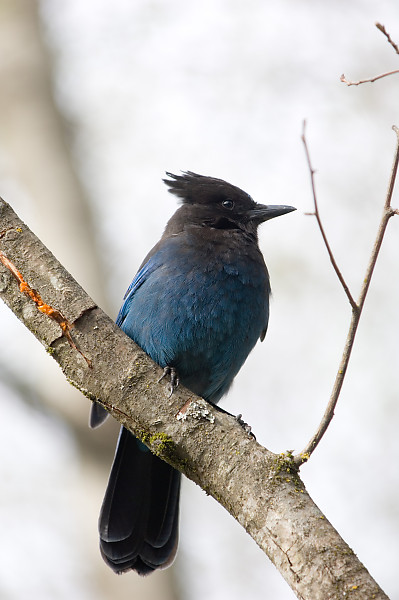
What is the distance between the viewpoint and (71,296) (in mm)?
3074

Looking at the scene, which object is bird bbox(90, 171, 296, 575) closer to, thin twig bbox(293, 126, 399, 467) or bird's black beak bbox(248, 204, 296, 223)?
bird's black beak bbox(248, 204, 296, 223)

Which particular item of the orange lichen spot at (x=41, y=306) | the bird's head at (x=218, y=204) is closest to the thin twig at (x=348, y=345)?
the orange lichen spot at (x=41, y=306)

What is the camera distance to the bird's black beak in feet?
16.7

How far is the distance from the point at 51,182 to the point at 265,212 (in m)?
3.25

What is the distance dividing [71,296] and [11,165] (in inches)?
213

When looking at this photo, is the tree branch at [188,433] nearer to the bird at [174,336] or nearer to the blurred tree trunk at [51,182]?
the bird at [174,336]

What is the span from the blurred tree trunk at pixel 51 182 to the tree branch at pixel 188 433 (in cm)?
325

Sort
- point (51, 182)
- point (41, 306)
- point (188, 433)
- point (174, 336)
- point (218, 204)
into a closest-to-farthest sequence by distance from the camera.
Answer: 1. point (188, 433)
2. point (41, 306)
3. point (174, 336)
4. point (218, 204)
5. point (51, 182)

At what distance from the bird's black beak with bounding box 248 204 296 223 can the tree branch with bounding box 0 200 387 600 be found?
2182 mm

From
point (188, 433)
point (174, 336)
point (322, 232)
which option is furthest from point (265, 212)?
point (188, 433)

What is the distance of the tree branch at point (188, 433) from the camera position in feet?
7.23

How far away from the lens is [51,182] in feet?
25.1

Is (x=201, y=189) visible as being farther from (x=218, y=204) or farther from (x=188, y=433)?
(x=188, y=433)

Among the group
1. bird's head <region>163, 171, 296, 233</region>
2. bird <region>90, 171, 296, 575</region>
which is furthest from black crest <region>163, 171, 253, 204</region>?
bird <region>90, 171, 296, 575</region>
